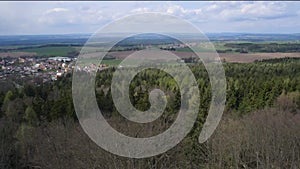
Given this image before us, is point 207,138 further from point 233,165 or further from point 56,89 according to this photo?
point 56,89

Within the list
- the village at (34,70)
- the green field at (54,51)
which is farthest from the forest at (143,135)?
the green field at (54,51)

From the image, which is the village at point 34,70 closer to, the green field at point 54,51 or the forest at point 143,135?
the forest at point 143,135

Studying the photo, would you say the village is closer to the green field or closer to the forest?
the forest

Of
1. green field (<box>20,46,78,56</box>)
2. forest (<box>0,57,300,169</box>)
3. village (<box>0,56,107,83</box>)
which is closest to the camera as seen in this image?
forest (<box>0,57,300,169</box>)

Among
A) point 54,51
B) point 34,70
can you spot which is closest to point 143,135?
point 34,70

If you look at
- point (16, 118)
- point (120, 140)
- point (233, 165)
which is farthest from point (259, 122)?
point (16, 118)

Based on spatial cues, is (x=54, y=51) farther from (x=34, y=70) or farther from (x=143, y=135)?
(x=143, y=135)

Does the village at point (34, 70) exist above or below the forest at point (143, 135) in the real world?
above

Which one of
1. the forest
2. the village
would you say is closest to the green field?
the village

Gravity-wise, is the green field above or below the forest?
above

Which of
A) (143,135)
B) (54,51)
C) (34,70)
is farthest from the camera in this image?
(54,51)

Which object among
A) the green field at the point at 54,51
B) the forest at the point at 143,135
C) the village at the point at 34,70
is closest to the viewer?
the forest at the point at 143,135
